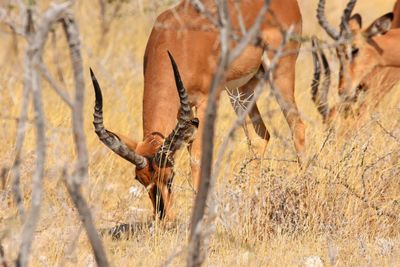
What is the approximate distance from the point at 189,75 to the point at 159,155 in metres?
0.84

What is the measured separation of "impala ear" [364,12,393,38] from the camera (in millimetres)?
7992

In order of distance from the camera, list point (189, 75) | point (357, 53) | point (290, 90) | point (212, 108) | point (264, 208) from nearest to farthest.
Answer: point (212, 108) < point (264, 208) < point (189, 75) < point (290, 90) < point (357, 53)

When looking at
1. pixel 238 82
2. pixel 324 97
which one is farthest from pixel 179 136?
pixel 324 97

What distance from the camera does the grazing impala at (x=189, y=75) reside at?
232 inches

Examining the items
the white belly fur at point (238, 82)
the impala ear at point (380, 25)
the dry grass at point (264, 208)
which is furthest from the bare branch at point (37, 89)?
the impala ear at point (380, 25)

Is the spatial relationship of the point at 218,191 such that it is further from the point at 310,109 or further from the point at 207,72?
the point at 310,109

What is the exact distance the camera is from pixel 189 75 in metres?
6.48

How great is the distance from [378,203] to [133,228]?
143cm

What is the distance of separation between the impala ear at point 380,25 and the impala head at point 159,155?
2.67m

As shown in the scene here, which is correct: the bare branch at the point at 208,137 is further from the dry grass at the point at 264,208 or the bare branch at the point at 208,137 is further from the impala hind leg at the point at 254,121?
the impala hind leg at the point at 254,121

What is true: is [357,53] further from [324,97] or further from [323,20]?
[323,20]

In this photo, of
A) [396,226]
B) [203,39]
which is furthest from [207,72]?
[396,226]

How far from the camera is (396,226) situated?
535cm

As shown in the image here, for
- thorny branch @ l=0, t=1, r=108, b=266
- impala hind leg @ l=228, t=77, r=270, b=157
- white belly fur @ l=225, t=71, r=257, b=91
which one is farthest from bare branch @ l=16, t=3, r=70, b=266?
impala hind leg @ l=228, t=77, r=270, b=157
